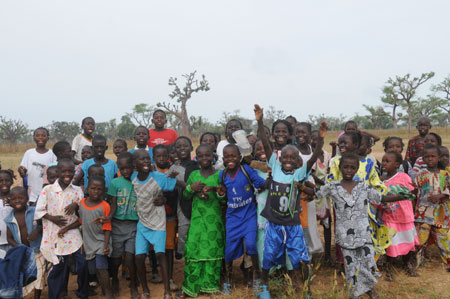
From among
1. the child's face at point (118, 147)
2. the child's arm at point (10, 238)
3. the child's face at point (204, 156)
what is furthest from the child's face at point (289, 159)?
the child's arm at point (10, 238)

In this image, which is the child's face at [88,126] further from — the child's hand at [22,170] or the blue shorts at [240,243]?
the blue shorts at [240,243]

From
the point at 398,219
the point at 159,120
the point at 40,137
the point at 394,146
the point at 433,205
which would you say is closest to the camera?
the point at 398,219

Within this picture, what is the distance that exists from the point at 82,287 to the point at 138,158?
142cm

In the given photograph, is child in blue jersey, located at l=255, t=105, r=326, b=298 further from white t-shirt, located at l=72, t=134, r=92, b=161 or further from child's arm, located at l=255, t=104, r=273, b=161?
white t-shirt, located at l=72, t=134, r=92, b=161

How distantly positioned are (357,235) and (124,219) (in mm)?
2245

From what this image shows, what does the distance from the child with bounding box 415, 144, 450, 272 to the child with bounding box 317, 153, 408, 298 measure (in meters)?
1.13

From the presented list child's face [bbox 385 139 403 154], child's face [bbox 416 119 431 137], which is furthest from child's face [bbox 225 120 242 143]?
child's face [bbox 416 119 431 137]

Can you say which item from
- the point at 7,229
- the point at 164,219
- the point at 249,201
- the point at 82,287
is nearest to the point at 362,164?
the point at 249,201

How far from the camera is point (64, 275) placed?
11.7ft

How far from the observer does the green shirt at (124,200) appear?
364cm

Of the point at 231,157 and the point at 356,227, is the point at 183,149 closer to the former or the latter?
the point at 231,157

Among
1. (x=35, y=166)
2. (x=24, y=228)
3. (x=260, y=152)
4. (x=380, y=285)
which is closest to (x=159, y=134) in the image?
(x=35, y=166)

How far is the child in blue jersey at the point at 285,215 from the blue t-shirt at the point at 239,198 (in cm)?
28

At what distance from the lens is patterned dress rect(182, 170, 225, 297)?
3631mm
